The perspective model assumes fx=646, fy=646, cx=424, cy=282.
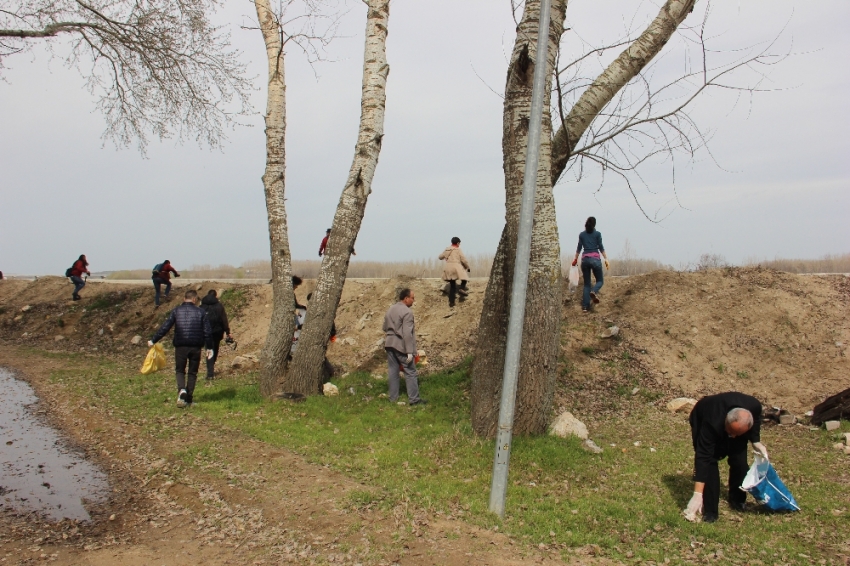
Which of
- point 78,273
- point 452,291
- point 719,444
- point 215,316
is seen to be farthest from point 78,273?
point 719,444

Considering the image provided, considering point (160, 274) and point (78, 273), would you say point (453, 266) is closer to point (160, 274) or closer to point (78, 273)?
point (160, 274)

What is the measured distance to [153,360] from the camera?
10422 millimetres

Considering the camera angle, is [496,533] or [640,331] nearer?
[496,533]

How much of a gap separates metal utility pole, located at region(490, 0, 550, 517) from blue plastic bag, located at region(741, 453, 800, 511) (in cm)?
244

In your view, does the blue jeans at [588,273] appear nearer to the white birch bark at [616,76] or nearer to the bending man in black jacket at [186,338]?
the white birch bark at [616,76]

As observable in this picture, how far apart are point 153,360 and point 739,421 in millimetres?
8521

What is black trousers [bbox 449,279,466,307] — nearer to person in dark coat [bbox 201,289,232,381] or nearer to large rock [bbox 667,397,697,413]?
person in dark coat [bbox 201,289,232,381]

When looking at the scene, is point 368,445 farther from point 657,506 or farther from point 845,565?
point 845,565

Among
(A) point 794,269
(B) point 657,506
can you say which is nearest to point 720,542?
(B) point 657,506

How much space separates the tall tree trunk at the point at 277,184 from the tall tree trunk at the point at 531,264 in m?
4.19

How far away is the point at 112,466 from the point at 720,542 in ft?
22.0

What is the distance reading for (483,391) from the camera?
836cm

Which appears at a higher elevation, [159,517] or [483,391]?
[483,391]

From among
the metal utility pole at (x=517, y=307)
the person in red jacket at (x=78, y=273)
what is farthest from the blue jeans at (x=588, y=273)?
the person in red jacket at (x=78, y=273)
